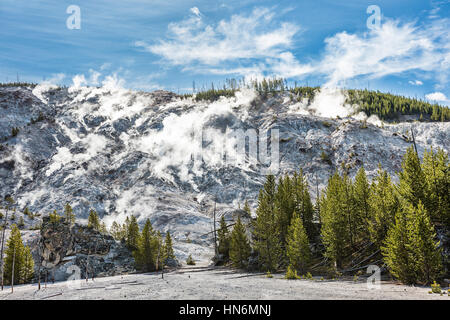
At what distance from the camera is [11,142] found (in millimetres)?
172125

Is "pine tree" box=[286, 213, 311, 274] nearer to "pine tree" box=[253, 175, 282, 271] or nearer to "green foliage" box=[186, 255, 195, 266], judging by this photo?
"pine tree" box=[253, 175, 282, 271]

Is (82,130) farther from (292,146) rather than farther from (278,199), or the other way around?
(278,199)

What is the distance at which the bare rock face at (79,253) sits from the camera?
76312mm

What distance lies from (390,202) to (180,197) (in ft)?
352

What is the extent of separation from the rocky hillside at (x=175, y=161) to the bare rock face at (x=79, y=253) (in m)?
24.9

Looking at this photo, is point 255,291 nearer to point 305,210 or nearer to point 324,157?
point 305,210

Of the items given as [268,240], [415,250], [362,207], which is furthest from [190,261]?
[415,250]

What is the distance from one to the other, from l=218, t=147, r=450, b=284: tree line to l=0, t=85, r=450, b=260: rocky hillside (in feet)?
163

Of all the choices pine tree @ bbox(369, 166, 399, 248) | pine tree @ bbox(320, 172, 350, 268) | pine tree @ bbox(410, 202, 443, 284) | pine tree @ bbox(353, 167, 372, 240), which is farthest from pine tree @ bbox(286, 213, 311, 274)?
pine tree @ bbox(410, 202, 443, 284)

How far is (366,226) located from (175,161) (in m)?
129

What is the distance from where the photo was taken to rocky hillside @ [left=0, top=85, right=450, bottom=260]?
429ft

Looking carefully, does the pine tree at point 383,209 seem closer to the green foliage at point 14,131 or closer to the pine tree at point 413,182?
the pine tree at point 413,182

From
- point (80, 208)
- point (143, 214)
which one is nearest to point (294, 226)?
point (143, 214)
